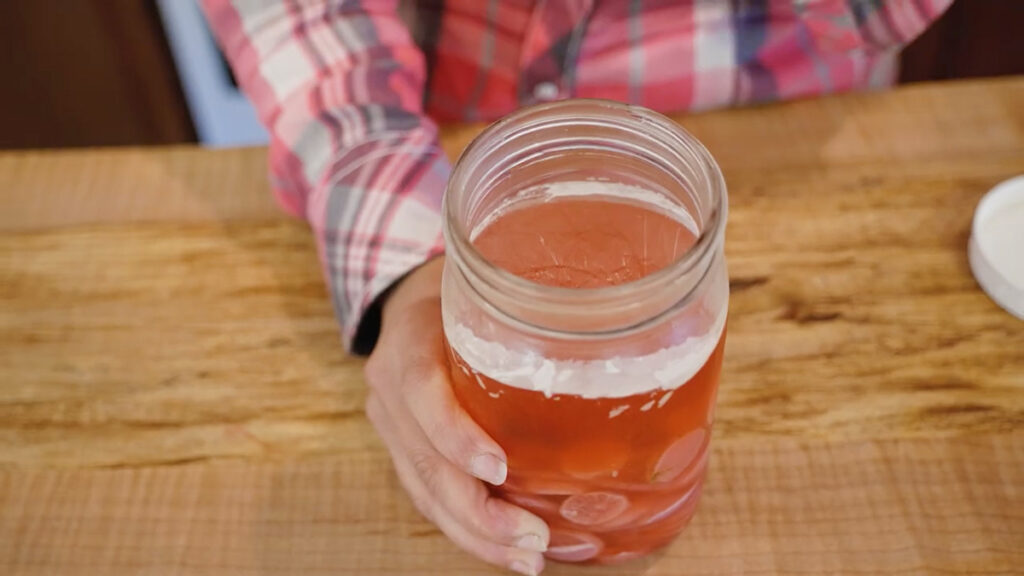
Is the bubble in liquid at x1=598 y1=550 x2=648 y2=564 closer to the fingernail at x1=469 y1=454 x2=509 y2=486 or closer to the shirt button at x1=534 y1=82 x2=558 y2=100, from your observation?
the fingernail at x1=469 y1=454 x2=509 y2=486

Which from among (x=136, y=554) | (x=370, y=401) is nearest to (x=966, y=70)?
(x=370, y=401)

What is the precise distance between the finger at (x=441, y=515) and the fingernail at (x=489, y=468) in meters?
0.03

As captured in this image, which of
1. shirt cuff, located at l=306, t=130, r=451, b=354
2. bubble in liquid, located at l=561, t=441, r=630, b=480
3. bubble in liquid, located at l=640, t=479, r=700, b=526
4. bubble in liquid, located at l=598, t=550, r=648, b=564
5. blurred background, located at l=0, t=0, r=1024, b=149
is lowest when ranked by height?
blurred background, located at l=0, t=0, r=1024, b=149

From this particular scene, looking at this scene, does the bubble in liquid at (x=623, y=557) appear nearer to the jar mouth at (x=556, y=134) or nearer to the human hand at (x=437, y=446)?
the human hand at (x=437, y=446)

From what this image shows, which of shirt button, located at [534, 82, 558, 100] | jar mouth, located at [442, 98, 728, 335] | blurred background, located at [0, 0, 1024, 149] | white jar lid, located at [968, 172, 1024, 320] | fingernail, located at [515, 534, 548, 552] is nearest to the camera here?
jar mouth, located at [442, 98, 728, 335]

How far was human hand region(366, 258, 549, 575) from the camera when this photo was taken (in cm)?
46

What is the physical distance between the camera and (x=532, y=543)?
48 cm

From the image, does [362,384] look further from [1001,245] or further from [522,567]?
[1001,245]

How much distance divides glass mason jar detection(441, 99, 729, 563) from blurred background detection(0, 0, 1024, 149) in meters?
0.98

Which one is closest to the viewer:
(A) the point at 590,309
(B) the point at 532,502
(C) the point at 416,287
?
(A) the point at 590,309

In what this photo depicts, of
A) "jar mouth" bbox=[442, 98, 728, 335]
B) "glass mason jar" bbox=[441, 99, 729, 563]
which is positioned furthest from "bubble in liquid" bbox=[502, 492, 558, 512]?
"jar mouth" bbox=[442, 98, 728, 335]

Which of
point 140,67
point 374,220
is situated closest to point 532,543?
point 374,220

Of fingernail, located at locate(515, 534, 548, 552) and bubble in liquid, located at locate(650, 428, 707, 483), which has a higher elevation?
bubble in liquid, located at locate(650, 428, 707, 483)

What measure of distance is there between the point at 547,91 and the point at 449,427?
0.43m
